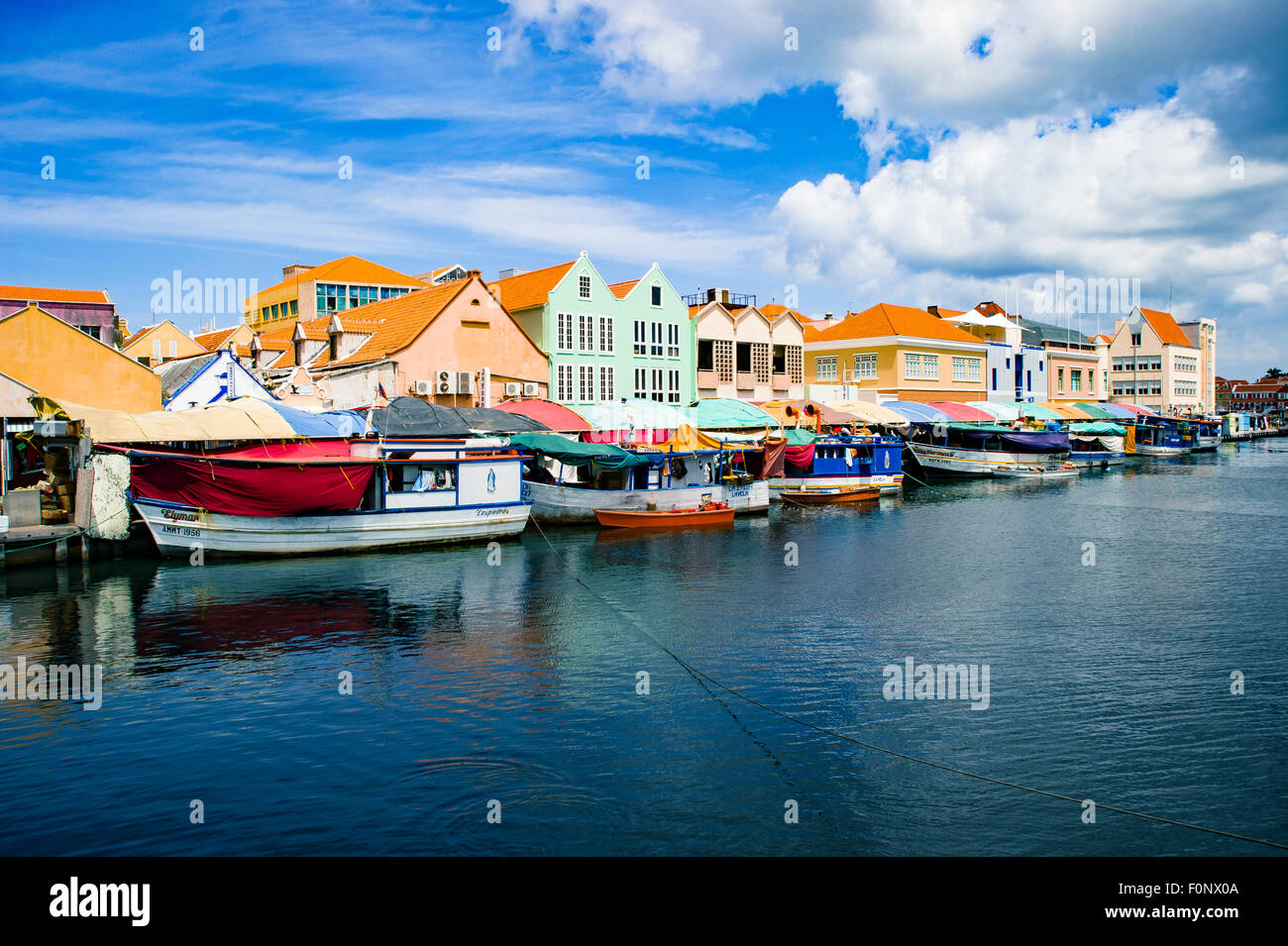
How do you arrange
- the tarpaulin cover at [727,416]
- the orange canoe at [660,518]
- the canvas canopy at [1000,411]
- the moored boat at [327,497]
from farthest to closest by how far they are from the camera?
the canvas canopy at [1000,411], the tarpaulin cover at [727,416], the orange canoe at [660,518], the moored boat at [327,497]

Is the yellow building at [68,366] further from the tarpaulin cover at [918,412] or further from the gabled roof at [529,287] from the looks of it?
the tarpaulin cover at [918,412]

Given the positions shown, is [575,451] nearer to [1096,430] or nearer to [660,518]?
[660,518]

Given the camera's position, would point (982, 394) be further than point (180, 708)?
Yes

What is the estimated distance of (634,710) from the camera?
614 inches

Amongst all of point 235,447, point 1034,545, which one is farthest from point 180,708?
point 1034,545

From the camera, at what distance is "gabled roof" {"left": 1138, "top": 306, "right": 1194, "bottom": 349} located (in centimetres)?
12825

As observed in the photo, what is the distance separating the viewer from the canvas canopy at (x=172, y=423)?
30.6 meters

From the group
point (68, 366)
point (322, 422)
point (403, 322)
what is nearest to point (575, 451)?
point (322, 422)

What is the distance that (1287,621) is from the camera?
22.0m

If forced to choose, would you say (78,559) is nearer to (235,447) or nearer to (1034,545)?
(235,447)

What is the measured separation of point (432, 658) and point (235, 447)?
734 inches
